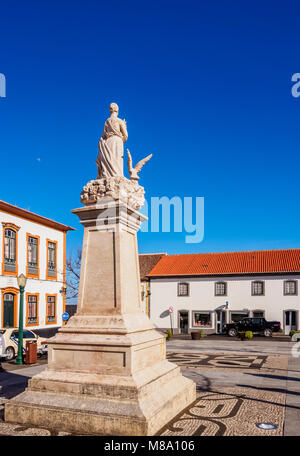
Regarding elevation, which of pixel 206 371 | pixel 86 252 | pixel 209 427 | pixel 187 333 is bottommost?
pixel 187 333

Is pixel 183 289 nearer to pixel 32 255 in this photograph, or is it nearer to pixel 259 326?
pixel 259 326

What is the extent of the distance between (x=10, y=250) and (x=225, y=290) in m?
20.7

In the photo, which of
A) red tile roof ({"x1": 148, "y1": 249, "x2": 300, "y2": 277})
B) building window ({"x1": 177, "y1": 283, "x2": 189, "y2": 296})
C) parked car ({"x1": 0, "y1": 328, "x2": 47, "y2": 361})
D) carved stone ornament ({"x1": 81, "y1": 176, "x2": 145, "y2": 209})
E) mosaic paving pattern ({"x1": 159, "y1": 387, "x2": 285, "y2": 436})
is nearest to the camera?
mosaic paving pattern ({"x1": 159, "y1": 387, "x2": 285, "y2": 436})

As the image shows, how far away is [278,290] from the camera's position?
35688mm

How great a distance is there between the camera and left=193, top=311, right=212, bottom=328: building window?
3769 centimetres

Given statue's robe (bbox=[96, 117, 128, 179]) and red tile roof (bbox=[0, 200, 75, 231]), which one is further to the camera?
red tile roof (bbox=[0, 200, 75, 231])

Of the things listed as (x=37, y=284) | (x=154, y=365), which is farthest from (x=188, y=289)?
(x=154, y=365)

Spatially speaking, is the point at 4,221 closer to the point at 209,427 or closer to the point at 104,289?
the point at 104,289

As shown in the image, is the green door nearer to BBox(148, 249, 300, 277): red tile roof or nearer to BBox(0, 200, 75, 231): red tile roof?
BBox(0, 200, 75, 231): red tile roof

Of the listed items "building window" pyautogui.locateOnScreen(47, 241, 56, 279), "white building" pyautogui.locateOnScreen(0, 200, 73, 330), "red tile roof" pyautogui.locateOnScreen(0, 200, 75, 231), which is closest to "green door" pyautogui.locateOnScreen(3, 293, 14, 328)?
"white building" pyautogui.locateOnScreen(0, 200, 73, 330)

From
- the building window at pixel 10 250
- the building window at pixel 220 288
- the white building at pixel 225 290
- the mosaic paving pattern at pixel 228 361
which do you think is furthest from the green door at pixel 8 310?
the building window at pixel 220 288

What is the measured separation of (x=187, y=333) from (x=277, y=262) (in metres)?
10.5

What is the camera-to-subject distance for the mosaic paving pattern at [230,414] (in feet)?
21.8

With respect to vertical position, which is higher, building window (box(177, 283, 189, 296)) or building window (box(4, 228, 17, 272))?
building window (box(4, 228, 17, 272))
